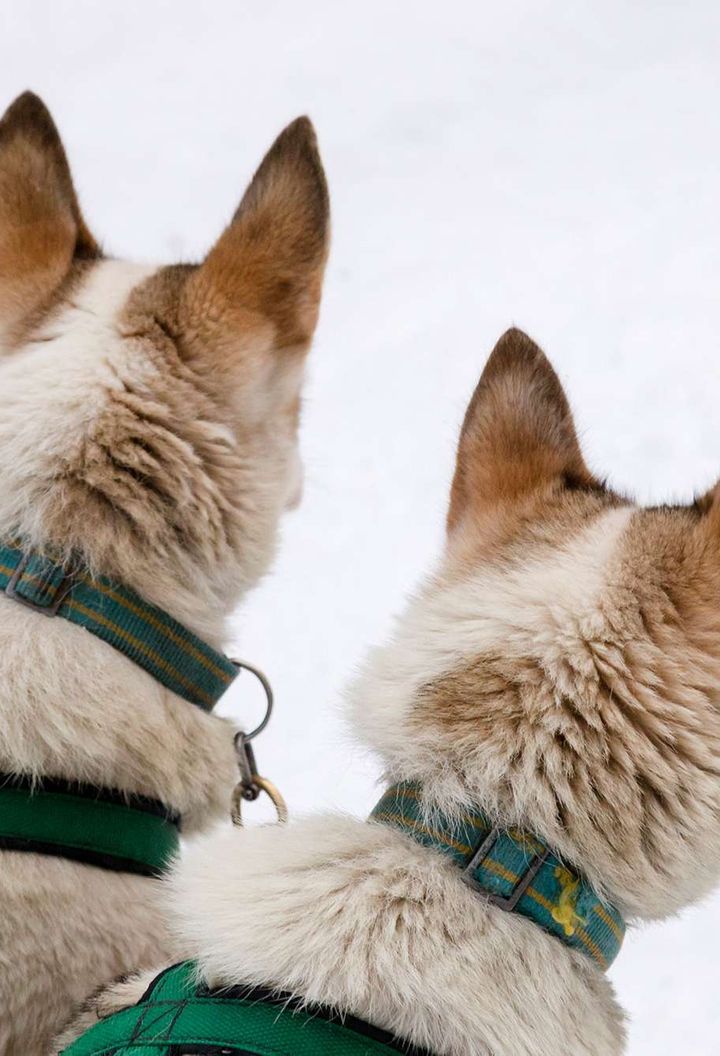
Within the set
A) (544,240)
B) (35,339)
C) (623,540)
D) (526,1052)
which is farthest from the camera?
(544,240)

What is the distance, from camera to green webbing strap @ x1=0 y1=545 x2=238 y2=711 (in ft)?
7.14

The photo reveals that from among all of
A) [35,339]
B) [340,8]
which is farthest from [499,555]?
[340,8]

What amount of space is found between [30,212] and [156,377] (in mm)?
576

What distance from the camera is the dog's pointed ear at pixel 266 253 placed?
234 centimetres

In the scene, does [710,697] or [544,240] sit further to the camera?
[544,240]

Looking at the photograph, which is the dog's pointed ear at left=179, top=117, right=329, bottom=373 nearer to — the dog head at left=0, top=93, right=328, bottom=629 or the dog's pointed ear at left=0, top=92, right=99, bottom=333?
A: the dog head at left=0, top=93, right=328, bottom=629

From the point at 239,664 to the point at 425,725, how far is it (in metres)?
0.92

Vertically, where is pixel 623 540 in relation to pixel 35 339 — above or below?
above

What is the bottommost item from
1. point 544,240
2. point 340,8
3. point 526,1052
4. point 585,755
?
point 526,1052

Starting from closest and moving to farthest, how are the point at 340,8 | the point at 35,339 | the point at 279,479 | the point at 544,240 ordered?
the point at 35,339 < the point at 279,479 < the point at 544,240 < the point at 340,8

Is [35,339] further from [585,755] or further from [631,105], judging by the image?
[631,105]

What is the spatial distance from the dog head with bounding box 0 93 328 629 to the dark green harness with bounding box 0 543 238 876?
0.05 metres

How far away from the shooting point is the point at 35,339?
232cm

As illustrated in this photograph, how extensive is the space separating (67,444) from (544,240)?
3895 millimetres
